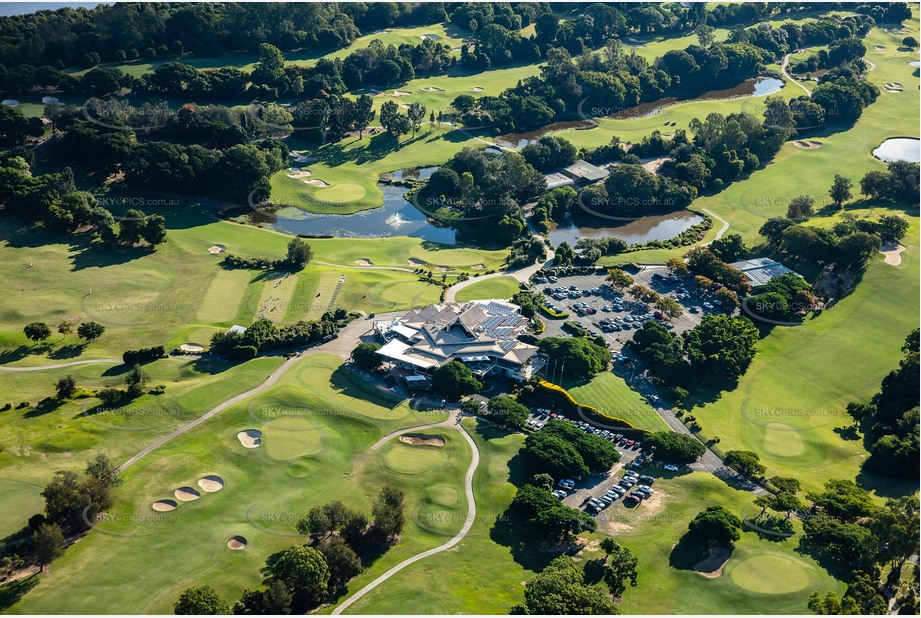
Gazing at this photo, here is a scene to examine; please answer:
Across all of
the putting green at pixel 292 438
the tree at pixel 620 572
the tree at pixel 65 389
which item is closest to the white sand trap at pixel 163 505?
the putting green at pixel 292 438

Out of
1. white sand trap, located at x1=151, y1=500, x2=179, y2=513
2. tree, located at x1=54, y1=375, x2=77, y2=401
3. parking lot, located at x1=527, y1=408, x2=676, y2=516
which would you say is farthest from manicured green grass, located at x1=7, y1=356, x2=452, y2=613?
tree, located at x1=54, y1=375, x2=77, y2=401

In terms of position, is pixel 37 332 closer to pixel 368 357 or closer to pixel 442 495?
pixel 368 357

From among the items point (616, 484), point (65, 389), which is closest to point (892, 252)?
point (616, 484)

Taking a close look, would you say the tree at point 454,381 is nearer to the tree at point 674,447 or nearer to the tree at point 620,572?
the tree at point 674,447

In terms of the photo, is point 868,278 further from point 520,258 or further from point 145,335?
point 145,335

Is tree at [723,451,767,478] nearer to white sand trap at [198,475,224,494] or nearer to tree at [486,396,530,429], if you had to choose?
tree at [486,396,530,429]

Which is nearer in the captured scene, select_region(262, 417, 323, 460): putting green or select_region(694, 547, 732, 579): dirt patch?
select_region(694, 547, 732, 579): dirt patch

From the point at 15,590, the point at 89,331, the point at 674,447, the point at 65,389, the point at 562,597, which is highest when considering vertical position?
the point at 89,331
